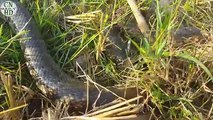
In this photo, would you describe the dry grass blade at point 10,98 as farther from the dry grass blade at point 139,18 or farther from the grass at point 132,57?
the dry grass blade at point 139,18

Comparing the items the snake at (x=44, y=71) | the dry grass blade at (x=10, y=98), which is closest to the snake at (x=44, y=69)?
the snake at (x=44, y=71)

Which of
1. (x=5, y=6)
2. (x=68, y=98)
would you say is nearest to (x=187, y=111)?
(x=68, y=98)

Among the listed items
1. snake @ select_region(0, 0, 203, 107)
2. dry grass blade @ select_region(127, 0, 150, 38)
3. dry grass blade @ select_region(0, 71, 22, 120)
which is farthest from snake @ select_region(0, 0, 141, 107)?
dry grass blade @ select_region(127, 0, 150, 38)

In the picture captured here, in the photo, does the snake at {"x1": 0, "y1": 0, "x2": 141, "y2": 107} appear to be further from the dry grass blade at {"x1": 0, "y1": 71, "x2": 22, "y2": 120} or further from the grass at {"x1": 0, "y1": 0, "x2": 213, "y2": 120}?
the dry grass blade at {"x1": 0, "y1": 71, "x2": 22, "y2": 120}

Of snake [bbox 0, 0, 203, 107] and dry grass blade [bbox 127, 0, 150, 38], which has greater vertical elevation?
dry grass blade [bbox 127, 0, 150, 38]

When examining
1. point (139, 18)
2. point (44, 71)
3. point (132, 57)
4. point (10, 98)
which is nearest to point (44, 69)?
point (44, 71)

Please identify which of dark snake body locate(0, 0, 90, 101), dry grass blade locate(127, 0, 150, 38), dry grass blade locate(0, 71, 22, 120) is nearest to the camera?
dry grass blade locate(0, 71, 22, 120)

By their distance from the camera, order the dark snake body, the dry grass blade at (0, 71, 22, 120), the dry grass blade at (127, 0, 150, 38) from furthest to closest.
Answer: the dry grass blade at (127, 0, 150, 38) < the dark snake body < the dry grass blade at (0, 71, 22, 120)

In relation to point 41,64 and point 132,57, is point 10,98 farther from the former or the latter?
point 132,57
